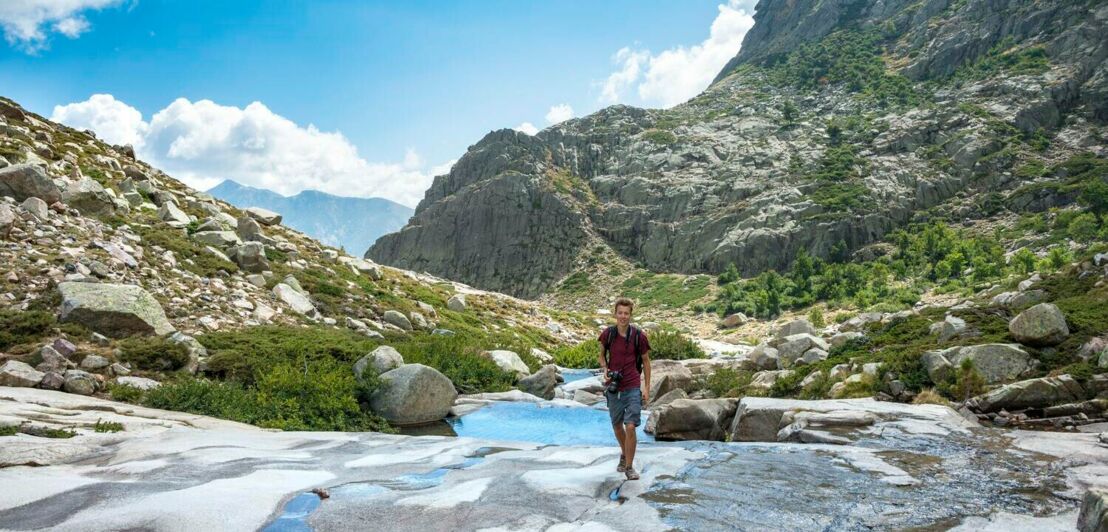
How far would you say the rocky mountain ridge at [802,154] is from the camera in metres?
80.1

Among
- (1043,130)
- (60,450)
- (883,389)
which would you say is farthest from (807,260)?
(60,450)

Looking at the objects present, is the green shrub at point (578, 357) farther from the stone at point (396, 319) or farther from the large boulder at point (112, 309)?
the large boulder at point (112, 309)

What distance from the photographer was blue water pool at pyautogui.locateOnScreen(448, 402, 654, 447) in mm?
14211

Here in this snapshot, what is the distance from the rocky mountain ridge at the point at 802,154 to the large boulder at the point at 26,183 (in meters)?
80.8

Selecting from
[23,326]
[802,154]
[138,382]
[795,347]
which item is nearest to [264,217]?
[23,326]

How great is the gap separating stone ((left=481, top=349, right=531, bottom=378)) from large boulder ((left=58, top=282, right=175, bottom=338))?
425 inches

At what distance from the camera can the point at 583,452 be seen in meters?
9.04

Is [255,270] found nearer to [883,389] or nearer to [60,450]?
[60,450]

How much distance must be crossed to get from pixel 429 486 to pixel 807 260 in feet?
243

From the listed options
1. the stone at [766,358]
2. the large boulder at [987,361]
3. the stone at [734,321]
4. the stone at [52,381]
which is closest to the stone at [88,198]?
the stone at [52,381]

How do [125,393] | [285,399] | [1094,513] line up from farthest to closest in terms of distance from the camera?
[285,399]
[125,393]
[1094,513]

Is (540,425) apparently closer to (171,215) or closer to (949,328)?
(949,328)

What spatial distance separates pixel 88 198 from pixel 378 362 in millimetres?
14707

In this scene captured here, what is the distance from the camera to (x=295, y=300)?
2200 cm
